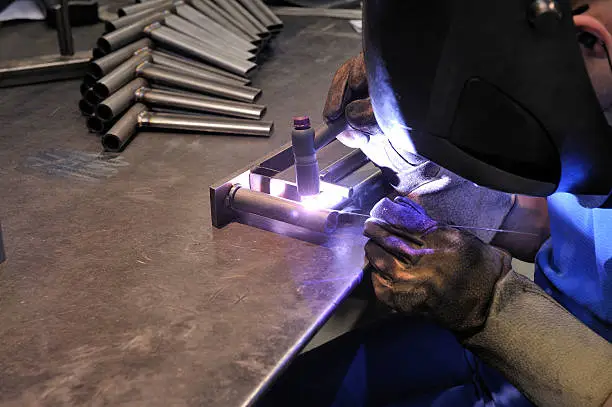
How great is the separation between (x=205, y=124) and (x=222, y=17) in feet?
2.87

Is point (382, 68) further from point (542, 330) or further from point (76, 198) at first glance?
point (76, 198)

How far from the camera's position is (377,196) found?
4.52 ft

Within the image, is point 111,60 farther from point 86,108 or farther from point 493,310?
point 493,310

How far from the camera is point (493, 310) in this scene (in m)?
1.05

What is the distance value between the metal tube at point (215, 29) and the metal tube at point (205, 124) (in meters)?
0.59

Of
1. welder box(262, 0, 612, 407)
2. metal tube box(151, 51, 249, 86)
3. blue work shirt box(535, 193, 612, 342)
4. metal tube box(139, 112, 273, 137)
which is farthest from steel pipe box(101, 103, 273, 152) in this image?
blue work shirt box(535, 193, 612, 342)

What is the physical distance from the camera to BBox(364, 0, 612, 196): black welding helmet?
2.29ft

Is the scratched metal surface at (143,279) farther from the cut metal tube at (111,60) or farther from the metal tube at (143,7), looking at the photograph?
the metal tube at (143,7)

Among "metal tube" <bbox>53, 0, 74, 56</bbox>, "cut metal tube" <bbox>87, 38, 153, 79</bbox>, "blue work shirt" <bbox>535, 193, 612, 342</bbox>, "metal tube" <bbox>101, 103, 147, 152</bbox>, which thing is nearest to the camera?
"blue work shirt" <bbox>535, 193, 612, 342</bbox>

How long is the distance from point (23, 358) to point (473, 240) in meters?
0.70

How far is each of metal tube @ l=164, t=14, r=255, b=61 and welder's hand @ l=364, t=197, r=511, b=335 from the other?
1.22m

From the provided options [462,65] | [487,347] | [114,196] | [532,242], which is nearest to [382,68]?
[462,65]

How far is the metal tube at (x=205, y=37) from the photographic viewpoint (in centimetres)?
217

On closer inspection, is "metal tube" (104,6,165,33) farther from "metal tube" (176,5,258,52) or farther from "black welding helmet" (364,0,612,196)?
"black welding helmet" (364,0,612,196)
